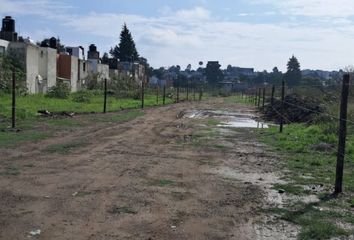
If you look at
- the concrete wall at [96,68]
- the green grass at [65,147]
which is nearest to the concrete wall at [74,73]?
the concrete wall at [96,68]

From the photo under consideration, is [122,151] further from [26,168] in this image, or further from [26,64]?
[26,64]

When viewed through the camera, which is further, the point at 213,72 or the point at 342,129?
the point at 213,72

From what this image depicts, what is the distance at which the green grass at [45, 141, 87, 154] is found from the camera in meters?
13.6

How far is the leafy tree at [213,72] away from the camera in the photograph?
541ft

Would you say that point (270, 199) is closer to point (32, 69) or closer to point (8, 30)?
point (32, 69)

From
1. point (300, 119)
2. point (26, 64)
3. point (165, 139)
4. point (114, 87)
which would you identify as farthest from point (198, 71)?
point (165, 139)

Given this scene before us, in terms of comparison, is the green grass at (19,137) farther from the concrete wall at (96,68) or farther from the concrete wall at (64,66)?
the concrete wall at (96,68)

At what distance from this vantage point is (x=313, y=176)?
11109 millimetres

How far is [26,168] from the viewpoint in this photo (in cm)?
1086

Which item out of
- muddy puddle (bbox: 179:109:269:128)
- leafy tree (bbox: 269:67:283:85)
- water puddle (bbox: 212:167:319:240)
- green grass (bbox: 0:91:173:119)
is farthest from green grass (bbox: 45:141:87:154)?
leafy tree (bbox: 269:67:283:85)

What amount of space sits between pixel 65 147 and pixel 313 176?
6.55 metres

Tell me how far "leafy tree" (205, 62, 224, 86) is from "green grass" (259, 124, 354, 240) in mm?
144869

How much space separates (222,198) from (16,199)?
123 inches

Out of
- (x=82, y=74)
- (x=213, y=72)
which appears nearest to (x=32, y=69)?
(x=82, y=74)
